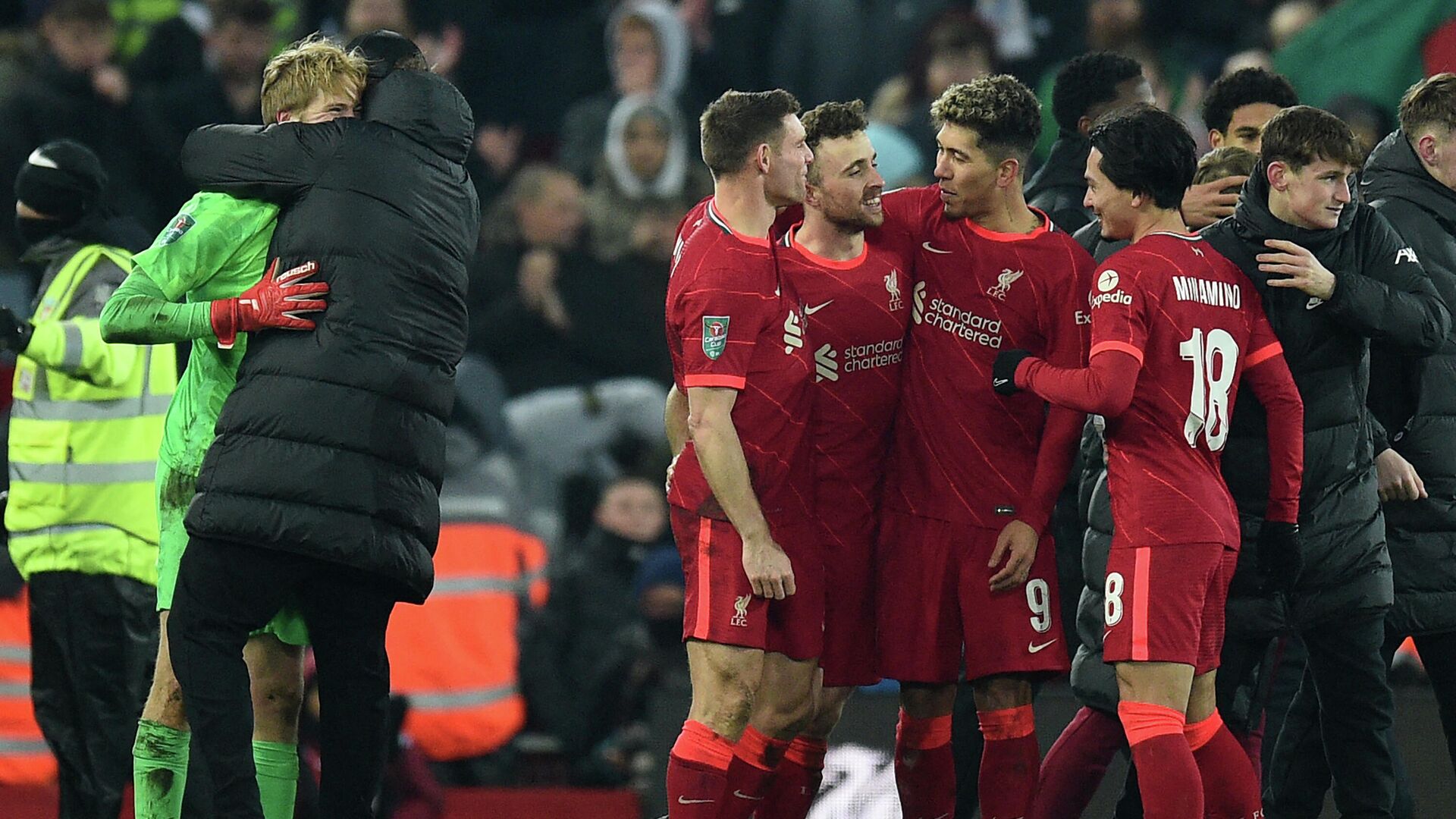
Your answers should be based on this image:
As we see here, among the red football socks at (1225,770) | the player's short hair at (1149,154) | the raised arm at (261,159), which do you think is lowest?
the red football socks at (1225,770)

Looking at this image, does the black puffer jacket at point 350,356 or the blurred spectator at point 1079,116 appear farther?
the blurred spectator at point 1079,116

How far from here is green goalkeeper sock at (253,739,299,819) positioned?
5.05 metres

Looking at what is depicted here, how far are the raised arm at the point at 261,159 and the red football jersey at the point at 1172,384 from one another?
6.30 ft

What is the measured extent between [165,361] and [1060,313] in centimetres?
285

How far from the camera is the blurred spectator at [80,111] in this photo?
995 centimetres

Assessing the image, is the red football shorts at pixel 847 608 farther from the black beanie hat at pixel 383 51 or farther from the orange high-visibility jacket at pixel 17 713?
the orange high-visibility jacket at pixel 17 713

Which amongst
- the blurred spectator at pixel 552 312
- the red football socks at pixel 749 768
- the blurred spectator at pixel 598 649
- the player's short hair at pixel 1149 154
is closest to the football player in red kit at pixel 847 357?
the red football socks at pixel 749 768

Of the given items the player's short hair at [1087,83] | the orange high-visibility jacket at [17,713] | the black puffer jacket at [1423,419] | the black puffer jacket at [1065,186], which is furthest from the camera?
the orange high-visibility jacket at [17,713]

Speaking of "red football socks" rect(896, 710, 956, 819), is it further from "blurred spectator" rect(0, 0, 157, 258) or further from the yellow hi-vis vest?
"blurred spectator" rect(0, 0, 157, 258)

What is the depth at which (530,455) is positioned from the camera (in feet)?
32.1

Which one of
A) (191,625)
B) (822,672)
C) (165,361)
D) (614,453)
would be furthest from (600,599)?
(191,625)

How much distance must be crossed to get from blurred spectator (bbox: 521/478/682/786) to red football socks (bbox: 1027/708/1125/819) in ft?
10.9

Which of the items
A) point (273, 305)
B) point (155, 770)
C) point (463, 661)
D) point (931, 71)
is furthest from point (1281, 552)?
point (931, 71)

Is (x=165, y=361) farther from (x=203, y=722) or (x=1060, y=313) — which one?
(x=1060, y=313)
